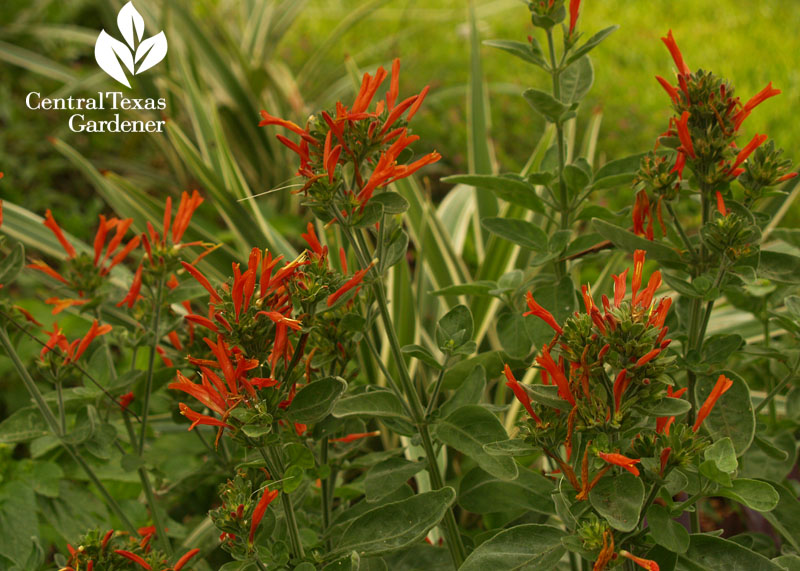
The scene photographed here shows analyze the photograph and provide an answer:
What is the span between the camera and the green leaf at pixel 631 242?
733 mm

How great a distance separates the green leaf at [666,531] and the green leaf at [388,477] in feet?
0.74

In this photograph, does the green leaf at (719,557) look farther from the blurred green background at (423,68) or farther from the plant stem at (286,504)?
the blurred green background at (423,68)

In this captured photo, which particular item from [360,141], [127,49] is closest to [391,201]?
[360,141]

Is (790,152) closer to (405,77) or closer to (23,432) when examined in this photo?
(405,77)

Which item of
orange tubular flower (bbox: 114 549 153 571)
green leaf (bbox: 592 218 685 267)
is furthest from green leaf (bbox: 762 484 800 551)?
orange tubular flower (bbox: 114 549 153 571)

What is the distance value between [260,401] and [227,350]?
0.17 ft

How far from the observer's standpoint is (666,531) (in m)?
0.61

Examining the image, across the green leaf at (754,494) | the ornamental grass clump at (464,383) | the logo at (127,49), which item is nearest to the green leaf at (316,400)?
→ the ornamental grass clump at (464,383)

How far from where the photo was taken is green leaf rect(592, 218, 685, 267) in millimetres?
733

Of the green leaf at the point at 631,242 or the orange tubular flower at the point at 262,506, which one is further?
the green leaf at the point at 631,242

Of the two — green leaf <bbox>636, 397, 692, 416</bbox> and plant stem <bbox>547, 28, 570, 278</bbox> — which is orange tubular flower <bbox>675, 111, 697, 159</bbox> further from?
green leaf <bbox>636, 397, 692, 416</bbox>

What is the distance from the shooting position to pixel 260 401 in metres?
0.62

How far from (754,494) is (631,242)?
264mm

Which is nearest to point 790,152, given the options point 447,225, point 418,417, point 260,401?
point 447,225
